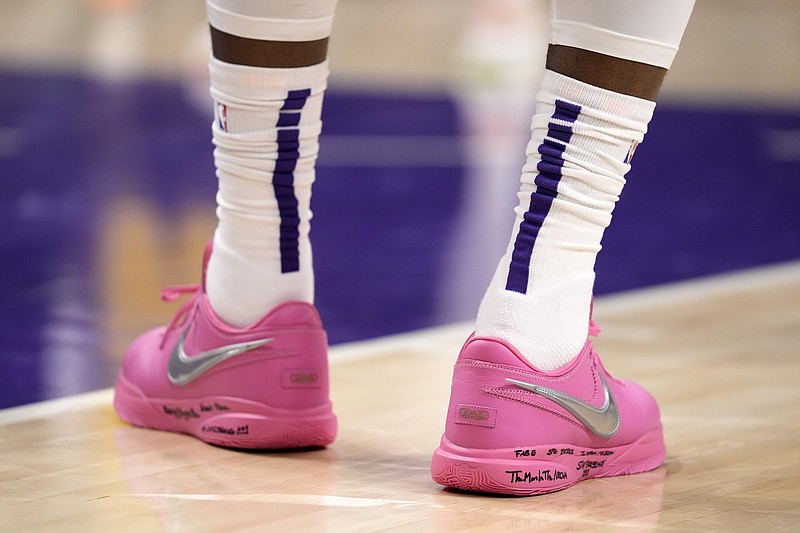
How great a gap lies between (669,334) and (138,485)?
1037 mm

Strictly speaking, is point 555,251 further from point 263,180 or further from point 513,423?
point 263,180

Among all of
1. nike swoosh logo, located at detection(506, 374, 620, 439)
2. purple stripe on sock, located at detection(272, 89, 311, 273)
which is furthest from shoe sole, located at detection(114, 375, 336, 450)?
nike swoosh logo, located at detection(506, 374, 620, 439)

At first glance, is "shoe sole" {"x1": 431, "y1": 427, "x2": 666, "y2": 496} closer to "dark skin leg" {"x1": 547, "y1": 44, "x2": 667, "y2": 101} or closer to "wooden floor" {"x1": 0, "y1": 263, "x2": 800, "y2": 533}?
"wooden floor" {"x1": 0, "y1": 263, "x2": 800, "y2": 533}

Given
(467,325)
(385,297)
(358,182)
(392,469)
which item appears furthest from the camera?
(358,182)

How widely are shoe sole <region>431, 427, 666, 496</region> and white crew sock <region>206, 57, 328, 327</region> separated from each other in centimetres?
28

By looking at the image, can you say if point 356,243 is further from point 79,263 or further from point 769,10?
point 769,10

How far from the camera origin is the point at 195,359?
1340mm

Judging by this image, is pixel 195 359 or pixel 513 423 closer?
pixel 513 423

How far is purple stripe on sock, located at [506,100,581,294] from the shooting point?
44.2 inches

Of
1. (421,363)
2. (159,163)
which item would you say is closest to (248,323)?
(421,363)

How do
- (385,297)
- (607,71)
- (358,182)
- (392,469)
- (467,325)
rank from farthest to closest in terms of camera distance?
(358,182) < (385,297) < (467,325) < (392,469) < (607,71)

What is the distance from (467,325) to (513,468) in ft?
2.96

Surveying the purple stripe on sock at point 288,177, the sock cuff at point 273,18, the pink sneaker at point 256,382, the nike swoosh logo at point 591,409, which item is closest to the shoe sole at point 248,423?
the pink sneaker at point 256,382

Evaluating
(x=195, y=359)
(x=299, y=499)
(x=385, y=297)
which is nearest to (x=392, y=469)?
(x=299, y=499)
